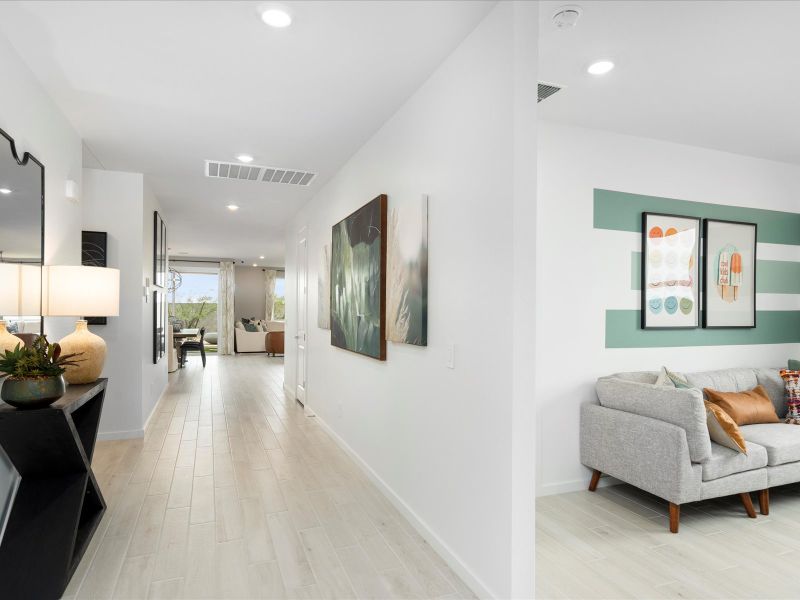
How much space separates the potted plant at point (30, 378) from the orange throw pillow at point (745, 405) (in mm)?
3879

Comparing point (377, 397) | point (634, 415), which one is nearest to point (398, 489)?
point (377, 397)

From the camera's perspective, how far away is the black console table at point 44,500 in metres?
2.05

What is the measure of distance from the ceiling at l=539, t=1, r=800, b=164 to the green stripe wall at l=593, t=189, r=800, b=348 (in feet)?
1.65

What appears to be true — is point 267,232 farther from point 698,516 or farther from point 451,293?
point 698,516

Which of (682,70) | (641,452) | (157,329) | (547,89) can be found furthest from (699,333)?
(157,329)

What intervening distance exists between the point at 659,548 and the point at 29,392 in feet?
10.1

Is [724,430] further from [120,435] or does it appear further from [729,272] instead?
[120,435]

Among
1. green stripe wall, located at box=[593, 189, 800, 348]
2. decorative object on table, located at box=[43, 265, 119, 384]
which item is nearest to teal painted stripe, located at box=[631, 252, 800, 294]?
green stripe wall, located at box=[593, 189, 800, 348]

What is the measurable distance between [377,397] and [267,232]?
572 cm

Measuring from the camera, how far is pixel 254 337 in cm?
1294

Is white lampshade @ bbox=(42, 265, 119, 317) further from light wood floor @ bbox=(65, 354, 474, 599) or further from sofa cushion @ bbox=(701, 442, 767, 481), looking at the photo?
sofa cushion @ bbox=(701, 442, 767, 481)

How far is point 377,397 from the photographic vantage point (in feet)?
11.5

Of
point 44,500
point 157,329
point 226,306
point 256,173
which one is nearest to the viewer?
point 44,500

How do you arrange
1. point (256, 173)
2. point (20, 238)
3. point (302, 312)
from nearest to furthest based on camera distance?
point (20, 238), point (256, 173), point (302, 312)
